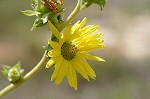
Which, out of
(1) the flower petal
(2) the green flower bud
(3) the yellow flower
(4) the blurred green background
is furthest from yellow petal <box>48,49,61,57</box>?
(4) the blurred green background

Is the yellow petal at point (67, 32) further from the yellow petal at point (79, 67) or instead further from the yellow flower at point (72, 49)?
the yellow petal at point (79, 67)

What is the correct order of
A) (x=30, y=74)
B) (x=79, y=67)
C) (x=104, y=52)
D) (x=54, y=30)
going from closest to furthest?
1. (x=54, y=30)
2. (x=30, y=74)
3. (x=79, y=67)
4. (x=104, y=52)

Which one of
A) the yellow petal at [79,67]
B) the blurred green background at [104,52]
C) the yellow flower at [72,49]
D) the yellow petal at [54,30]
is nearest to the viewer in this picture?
the yellow petal at [54,30]

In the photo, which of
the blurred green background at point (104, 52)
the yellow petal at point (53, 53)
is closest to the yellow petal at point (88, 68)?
the yellow petal at point (53, 53)

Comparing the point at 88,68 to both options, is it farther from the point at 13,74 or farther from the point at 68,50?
the point at 13,74

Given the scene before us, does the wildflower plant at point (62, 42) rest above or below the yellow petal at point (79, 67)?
above

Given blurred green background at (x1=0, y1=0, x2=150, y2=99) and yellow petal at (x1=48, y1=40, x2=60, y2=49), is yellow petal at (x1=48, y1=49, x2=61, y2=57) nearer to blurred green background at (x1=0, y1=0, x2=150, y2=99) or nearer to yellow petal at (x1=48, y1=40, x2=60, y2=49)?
yellow petal at (x1=48, y1=40, x2=60, y2=49)

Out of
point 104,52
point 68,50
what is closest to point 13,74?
point 68,50
